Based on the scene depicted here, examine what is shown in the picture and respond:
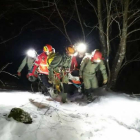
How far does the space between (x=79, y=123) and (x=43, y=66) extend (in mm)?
Result: 3604

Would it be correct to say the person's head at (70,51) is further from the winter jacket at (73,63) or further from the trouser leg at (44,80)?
the trouser leg at (44,80)

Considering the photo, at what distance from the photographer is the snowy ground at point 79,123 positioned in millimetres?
4082

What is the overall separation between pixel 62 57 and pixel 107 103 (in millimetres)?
2230

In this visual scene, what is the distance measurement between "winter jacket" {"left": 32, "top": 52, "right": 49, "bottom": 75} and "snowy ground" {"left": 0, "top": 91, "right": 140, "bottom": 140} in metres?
1.92

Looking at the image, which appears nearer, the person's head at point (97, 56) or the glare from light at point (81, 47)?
the person's head at point (97, 56)

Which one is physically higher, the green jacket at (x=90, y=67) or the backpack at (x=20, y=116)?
the green jacket at (x=90, y=67)

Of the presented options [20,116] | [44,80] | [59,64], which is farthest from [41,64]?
[20,116]

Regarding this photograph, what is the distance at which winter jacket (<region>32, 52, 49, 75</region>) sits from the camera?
7.91 m

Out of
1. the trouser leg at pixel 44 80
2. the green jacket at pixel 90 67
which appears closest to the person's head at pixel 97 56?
the green jacket at pixel 90 67

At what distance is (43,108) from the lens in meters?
5.50

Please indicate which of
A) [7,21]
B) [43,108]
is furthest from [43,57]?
[7,21]

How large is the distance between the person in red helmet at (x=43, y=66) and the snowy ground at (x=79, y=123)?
191 centimetres

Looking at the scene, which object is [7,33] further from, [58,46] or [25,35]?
[58,46]

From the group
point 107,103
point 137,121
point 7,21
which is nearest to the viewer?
point 137,121
